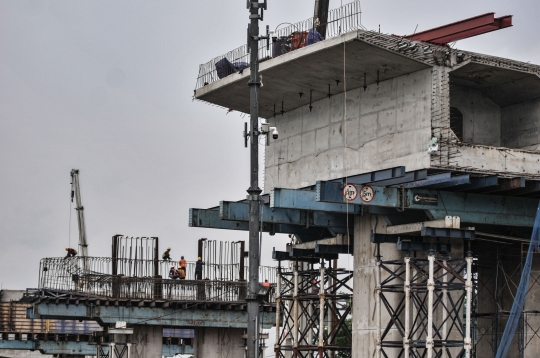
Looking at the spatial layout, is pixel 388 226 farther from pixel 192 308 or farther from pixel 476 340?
pixel 192 308

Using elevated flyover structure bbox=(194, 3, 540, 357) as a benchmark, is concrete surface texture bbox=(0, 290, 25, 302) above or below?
below

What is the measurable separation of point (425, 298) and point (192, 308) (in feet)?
63.2

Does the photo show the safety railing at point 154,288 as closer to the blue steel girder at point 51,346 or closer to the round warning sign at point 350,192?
the blue steel girder at point 51,346

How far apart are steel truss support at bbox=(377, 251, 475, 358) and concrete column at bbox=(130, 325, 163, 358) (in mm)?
18803

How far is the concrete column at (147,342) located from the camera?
2488 inches

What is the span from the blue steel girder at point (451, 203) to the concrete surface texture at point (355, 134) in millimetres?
1427

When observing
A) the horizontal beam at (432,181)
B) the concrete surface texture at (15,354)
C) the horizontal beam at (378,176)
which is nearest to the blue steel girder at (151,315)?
the horizontal beam at (378,176)

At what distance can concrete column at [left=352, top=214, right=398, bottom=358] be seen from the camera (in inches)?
1882

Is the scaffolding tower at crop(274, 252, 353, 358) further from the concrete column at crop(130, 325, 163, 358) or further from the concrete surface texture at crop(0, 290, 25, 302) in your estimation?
the concrete surface texture at crop(0, 290, 25, 302)

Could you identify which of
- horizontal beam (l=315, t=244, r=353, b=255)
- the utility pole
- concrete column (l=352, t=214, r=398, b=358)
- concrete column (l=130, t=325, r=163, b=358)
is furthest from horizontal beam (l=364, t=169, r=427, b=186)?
concrete column (l=130, t=325, r=163, b=358)

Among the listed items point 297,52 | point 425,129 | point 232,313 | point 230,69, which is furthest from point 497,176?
point 232,313

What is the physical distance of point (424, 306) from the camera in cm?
4688

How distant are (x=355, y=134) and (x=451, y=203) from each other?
5.18 m

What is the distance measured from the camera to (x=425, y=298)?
46.6m
